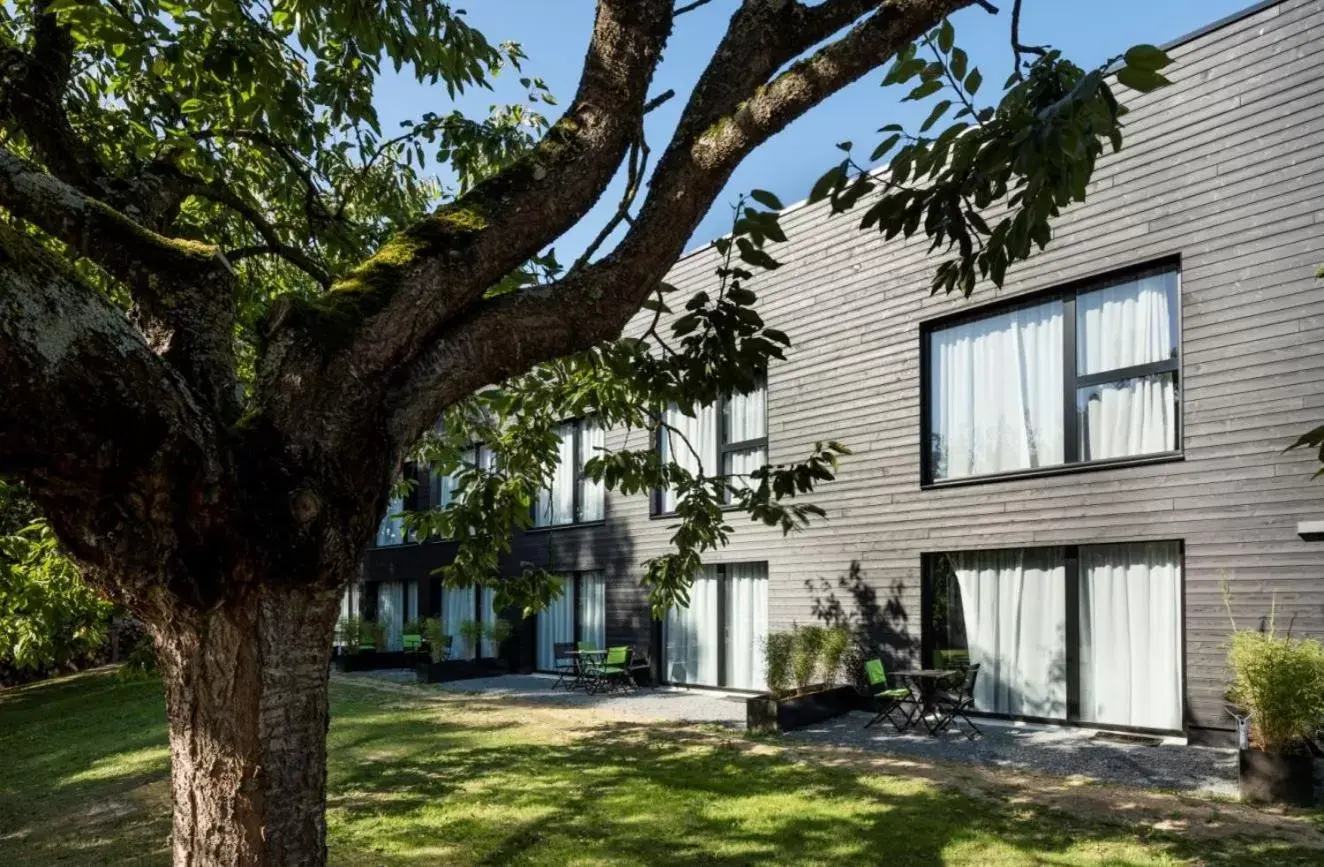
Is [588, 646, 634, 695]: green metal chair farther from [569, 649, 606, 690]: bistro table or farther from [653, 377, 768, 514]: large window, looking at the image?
[653, 377, 768, 514]: large window

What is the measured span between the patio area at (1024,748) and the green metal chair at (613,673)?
1225 millimetres

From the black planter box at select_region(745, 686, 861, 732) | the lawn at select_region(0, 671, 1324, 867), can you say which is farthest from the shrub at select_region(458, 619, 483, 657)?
the black planter box at select_region(745, 686, 861, 732)

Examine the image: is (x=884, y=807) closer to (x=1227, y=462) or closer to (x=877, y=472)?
(x=1227, y=462)

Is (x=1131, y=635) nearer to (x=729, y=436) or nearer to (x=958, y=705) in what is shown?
(x=958, y=705)

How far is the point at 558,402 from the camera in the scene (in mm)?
6555

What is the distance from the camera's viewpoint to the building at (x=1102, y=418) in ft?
30.7

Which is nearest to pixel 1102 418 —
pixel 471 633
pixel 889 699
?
pixel 889 699

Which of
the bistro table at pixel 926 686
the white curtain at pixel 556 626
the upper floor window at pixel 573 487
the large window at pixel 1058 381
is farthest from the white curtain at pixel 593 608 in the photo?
the large window at pixel 1058 381

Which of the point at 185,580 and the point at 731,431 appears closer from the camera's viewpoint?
the point at 185,580

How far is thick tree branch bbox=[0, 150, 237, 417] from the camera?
2.97 meters

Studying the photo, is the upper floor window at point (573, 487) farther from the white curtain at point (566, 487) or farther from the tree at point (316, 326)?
the tree at point (316, 326)

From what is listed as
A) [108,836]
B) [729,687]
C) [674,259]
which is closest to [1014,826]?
[674,259]

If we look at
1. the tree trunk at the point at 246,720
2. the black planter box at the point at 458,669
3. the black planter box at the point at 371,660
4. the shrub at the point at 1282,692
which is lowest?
the black planter box at the point at 371,660

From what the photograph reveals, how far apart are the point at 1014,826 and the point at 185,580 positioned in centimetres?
622
